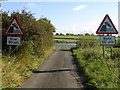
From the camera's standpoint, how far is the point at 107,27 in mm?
11016

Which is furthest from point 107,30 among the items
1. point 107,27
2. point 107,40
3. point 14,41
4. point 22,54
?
point 22,54

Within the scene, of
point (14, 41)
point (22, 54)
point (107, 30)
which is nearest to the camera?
point (14, 41)

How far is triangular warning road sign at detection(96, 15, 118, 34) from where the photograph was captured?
10.9 metres

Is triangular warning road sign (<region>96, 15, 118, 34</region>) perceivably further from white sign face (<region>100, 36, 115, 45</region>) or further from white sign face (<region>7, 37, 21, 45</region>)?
white sign face (<region>7, 37, 21, 45</region>)

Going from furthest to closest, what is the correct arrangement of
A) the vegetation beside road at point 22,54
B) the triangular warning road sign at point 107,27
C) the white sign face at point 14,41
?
the triangular warning road sign at point 107,27 → the white sign face at point 14,41 → the vegetation beside road at point 22,54

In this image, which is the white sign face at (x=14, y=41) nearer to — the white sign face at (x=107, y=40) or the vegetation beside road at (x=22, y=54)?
the vegetation beside road at (x=22, y=54)

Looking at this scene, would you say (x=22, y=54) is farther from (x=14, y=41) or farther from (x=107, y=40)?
(x=107, y=40)

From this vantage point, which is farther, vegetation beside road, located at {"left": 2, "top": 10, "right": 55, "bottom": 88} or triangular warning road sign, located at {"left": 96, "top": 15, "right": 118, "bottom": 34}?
triangular warning road sign, located at {"left": 96, "top": 15, "right": 118, "bottom": 34}

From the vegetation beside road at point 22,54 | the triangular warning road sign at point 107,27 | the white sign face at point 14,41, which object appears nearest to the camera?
the vegetation beside road at point 22,54

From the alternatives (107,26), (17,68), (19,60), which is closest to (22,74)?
(17,68)

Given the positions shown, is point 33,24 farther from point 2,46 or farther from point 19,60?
point 19,60

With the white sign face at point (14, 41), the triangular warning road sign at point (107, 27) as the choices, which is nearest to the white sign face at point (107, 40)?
the triangular warning road sign at point (107, 27)

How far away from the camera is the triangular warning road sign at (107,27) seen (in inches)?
430

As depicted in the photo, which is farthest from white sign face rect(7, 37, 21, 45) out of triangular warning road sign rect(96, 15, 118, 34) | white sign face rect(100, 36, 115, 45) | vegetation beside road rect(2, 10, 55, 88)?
white sign face rect(100, 36, 115, 45)
